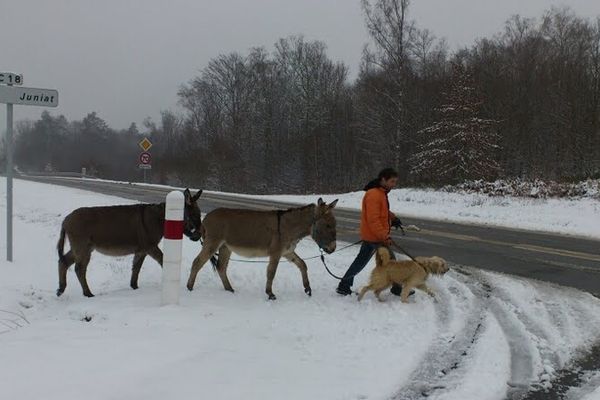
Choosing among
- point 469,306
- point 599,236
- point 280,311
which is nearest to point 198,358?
point 280,311

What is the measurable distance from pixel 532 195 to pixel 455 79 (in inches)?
407

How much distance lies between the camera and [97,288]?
8.12 metres

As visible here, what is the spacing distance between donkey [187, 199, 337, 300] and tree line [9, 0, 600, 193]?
23147mm

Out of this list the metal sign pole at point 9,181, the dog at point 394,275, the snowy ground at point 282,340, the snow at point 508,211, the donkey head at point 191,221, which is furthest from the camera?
the snow at point 508,211

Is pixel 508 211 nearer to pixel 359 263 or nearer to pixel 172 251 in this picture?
pixel 359 263

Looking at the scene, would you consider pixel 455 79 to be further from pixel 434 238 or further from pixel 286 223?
pixel 286 223

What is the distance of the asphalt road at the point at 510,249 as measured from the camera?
31.8 feet

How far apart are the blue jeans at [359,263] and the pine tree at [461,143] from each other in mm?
23522

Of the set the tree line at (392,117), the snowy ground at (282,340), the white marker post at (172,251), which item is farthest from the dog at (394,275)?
the tree line at (392,117)

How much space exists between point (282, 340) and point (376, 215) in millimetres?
2851

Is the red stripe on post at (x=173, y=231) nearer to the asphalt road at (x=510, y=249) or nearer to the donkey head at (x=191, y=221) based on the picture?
the donkey head at (x=191, y=221)

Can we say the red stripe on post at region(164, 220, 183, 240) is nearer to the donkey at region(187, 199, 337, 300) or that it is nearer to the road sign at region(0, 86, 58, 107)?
the donkey at region(187, 199, 337, 300)

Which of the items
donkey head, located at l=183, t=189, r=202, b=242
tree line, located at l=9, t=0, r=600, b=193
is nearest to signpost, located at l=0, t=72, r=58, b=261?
donkey head, located at l=183, t=189, r=202, b=242

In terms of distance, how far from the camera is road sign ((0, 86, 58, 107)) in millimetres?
9238
